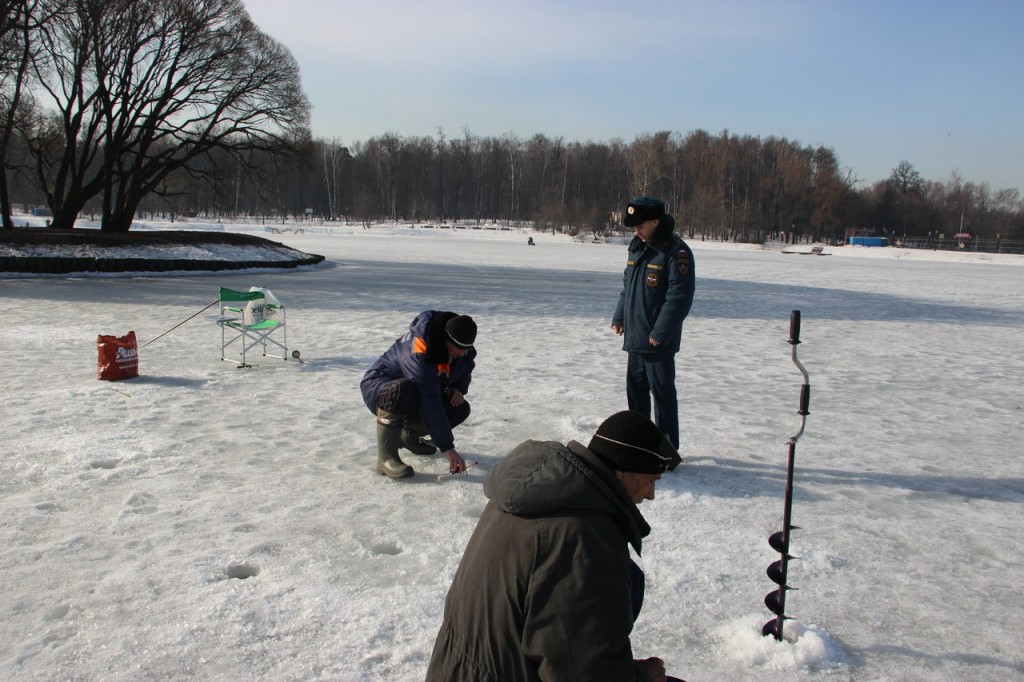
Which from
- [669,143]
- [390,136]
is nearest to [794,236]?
[669,143]

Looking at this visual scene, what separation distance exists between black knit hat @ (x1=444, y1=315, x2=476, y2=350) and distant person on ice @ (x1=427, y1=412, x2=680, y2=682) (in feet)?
8.63

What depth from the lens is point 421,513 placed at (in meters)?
4.71

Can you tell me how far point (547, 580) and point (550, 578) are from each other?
10mm

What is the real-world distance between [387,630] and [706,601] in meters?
1.63

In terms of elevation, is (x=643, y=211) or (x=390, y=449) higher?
(x=643, y=211)

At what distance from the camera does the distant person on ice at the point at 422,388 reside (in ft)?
15.5

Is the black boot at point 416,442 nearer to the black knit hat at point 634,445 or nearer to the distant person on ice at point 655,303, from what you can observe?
the distant person on ice at point 655,303

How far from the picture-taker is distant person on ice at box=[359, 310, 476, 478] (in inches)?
186

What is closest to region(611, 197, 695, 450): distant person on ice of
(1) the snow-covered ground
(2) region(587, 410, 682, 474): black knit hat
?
(1) the snow-covered ground

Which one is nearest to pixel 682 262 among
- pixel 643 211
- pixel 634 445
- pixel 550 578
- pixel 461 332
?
pixel 643 211

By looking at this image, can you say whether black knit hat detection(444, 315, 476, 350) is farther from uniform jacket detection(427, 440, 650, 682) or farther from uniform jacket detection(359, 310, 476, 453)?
uniform jacket detection(427, 440, 650, 682)

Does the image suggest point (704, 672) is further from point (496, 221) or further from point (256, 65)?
point (496, 221)

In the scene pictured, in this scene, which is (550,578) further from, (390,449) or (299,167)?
(299,167)

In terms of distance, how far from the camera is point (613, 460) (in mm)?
1980
